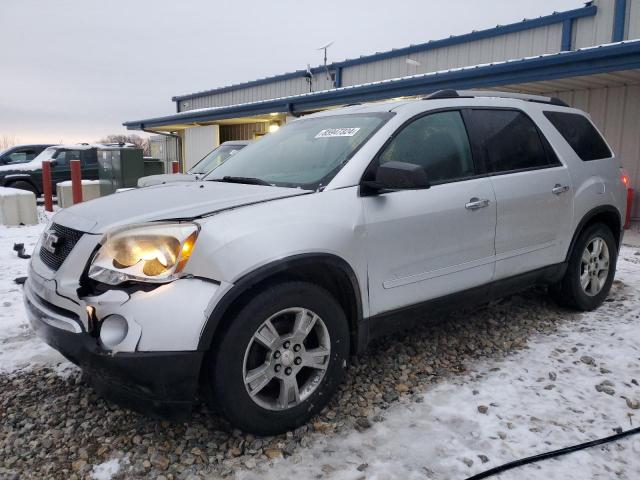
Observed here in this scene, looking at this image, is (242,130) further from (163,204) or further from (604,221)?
(163,204)

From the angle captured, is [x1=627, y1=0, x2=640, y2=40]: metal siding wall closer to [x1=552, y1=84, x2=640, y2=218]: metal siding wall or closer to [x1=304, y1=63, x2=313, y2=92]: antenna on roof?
[x1=552, y1=84, x2=640, y2=218]: metal siding wall

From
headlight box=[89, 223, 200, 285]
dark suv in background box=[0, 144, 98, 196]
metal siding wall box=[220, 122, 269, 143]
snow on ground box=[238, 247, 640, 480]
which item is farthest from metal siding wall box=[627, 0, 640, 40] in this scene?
dark suv in background box=[0, 144, 98, 196]

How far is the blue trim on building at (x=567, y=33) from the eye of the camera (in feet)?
39.4

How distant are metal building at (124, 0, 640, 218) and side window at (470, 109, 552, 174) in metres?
5.00

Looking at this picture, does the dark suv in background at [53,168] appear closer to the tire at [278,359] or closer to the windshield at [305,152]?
the windshield at [305,152]

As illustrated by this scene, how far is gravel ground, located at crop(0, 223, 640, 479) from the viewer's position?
7.89 ft

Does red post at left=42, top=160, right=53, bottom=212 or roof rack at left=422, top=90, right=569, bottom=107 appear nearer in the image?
roof rack at left=422, top=90, right=569, bottom=107

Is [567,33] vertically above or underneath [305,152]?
above

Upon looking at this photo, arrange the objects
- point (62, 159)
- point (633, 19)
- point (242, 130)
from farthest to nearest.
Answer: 1. point (242, 130)
2. point (62, 159)
3. point (633, 19)

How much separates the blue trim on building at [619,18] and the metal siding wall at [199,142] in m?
13.8

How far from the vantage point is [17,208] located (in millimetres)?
9547

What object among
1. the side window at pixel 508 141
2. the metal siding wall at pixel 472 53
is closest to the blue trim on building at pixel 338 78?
the metal siding wall at pixel 472 53

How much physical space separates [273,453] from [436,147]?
81.4 inches

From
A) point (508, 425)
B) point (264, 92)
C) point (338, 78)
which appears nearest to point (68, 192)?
point (338, 78)
